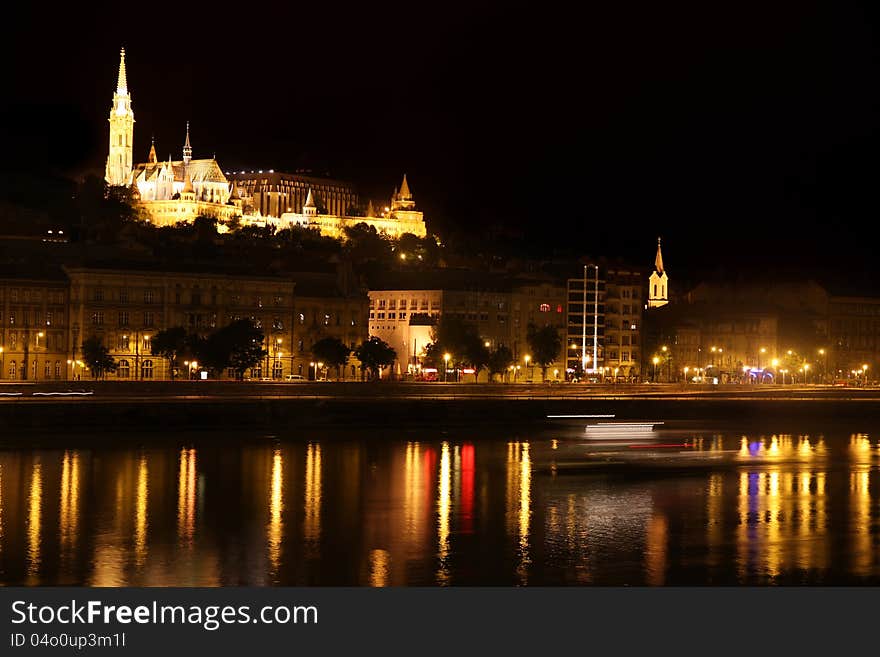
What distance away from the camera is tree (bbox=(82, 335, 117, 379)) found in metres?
94.4

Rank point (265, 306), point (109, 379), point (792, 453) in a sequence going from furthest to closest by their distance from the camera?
point (265, 306) < point (109, 379) < point (792, 453)

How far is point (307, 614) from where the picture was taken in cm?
2688

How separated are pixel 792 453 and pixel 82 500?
29.4 meters

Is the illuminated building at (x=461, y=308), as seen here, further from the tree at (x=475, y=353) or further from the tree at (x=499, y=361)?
the tree at (x=475, y=353)

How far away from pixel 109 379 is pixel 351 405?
3238 centimetres

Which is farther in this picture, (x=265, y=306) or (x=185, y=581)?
(x=265, y=306)

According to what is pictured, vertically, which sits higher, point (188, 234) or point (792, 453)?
point (188, 234)

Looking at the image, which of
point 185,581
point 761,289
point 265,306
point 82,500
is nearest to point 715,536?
point 185,581

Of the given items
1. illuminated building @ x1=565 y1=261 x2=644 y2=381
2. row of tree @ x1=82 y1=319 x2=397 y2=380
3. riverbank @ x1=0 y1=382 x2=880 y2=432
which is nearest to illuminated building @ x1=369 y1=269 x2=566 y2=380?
illuminated building @ x1=565 y1=261 x2=644 y2=381

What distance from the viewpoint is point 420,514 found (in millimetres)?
40531

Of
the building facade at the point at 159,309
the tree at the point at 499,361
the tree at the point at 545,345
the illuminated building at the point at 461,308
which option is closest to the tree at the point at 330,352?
the building facade at the point at 159,309

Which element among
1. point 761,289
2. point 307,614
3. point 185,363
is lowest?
point 307,614

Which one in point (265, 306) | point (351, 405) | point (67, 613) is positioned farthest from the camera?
point (265, 306)

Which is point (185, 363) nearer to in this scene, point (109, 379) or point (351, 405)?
point (109, 379)
